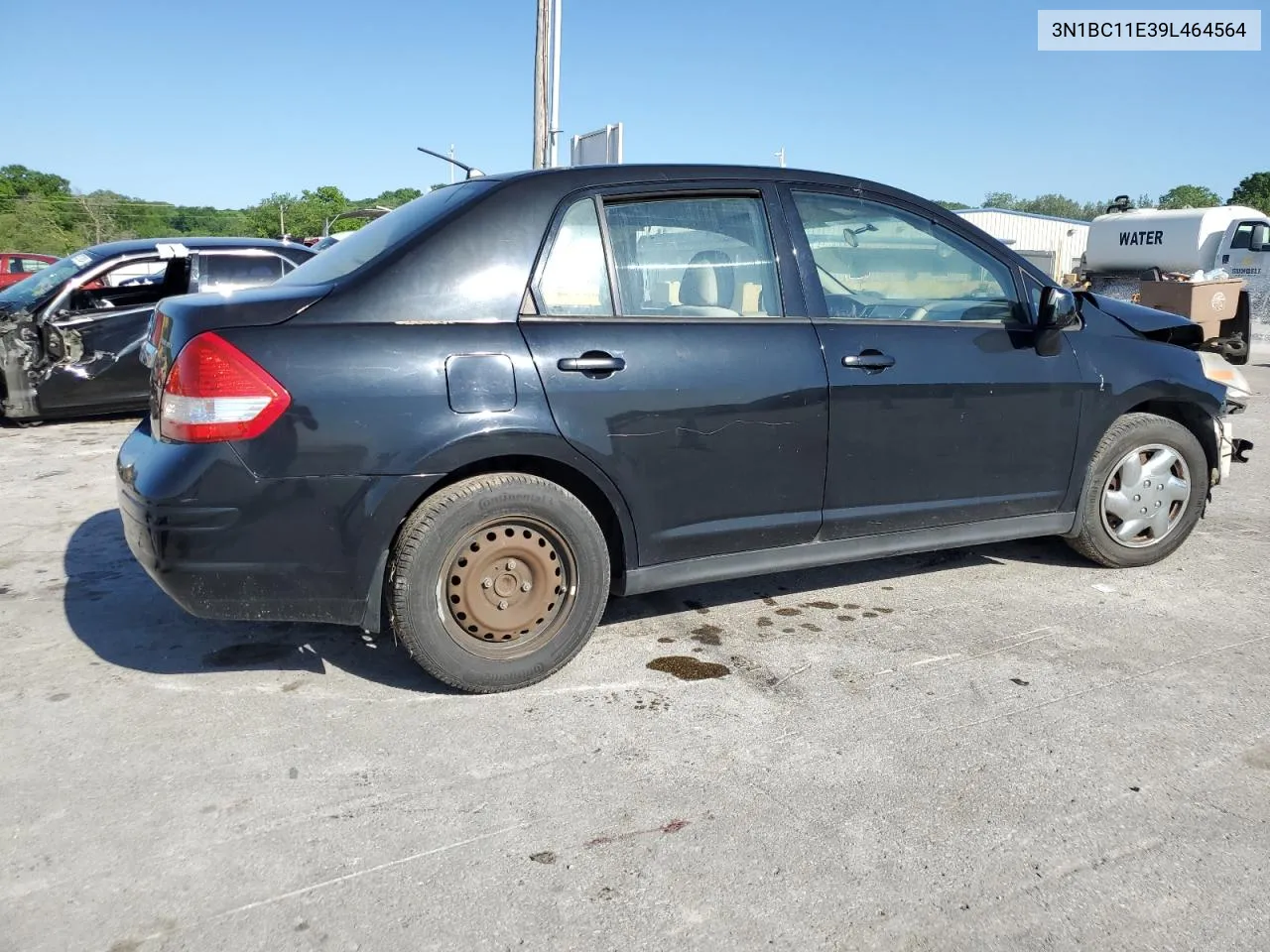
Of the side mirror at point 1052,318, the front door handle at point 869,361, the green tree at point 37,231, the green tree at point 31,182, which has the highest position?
the green tree at point 31,182

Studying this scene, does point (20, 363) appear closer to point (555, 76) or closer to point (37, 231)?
point (555, 76)

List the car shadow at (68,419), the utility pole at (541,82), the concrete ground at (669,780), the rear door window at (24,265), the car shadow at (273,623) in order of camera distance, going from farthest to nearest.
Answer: the rear door window at (24,265) < the utility pole at (541,82) < the car shadow at (68,419) < the car shadow at (273,623) < the concrete ground at (669,780)

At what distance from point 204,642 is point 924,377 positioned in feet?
9.63

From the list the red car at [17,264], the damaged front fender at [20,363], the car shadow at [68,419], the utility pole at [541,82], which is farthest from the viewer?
the red car at [17,264]

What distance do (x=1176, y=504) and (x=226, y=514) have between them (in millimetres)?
4145

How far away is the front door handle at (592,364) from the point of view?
3.22m

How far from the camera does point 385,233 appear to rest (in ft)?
11.5

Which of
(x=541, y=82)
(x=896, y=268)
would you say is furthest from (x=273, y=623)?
(x=541, y=82)

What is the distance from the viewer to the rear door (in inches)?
129

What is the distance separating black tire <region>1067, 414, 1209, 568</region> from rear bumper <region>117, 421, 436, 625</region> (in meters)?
3.02

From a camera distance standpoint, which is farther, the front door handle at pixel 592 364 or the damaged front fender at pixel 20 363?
the damaged front fender at pixel 20 363

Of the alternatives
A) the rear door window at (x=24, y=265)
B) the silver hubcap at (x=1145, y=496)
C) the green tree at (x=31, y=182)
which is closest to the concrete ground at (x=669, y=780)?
the silver hubcap at (x=1145, y=496)

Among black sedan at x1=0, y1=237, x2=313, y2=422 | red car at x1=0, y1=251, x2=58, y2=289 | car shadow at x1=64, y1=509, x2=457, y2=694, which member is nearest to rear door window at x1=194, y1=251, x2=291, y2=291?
black sedan at x1=0, y1=237, x2=313, y2=422

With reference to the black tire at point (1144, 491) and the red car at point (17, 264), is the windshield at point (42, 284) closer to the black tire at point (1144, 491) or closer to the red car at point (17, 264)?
the black tire at point (1144, 491)
